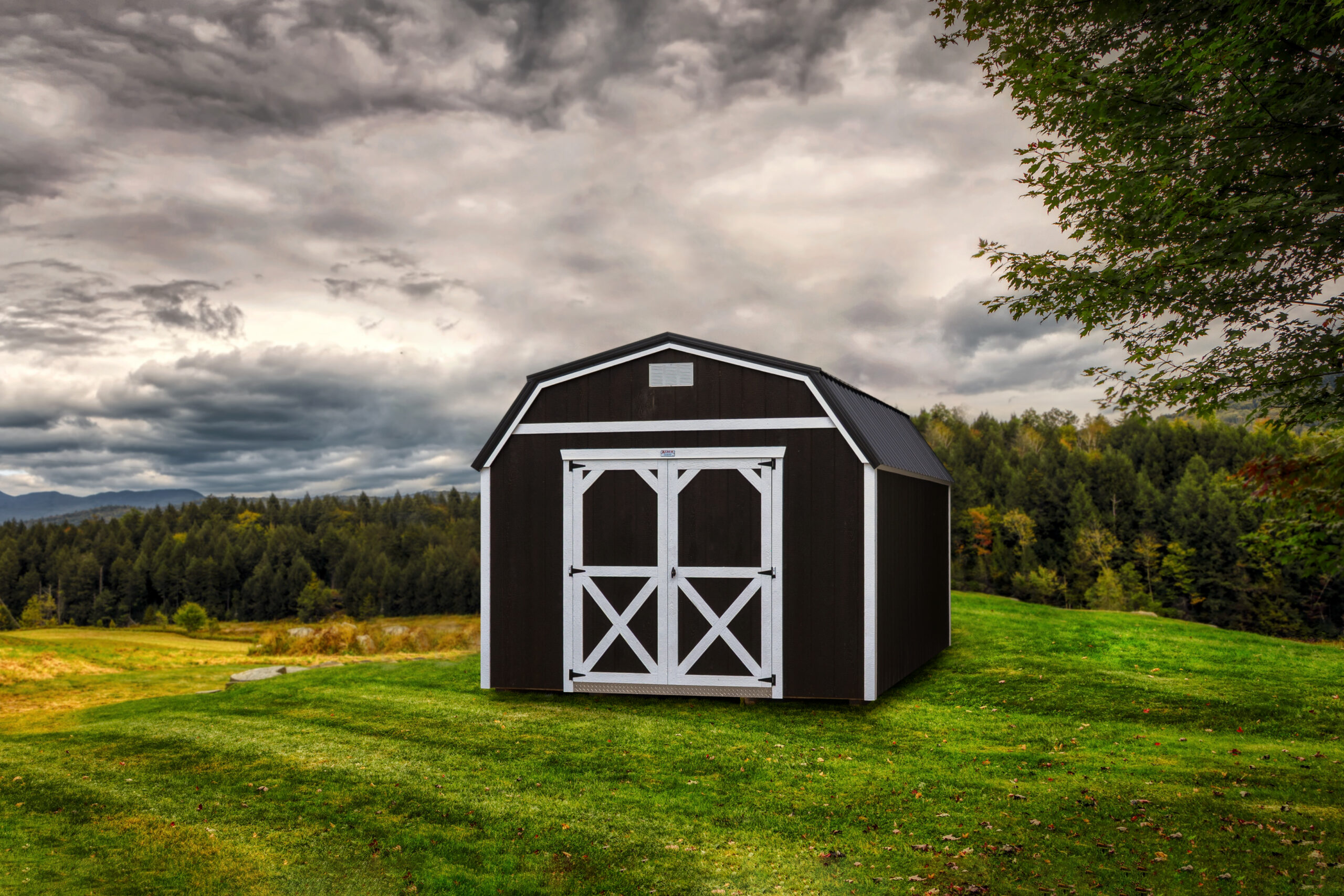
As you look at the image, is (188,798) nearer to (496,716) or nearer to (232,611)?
(496,716)

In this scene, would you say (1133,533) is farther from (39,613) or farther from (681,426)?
(39,613)

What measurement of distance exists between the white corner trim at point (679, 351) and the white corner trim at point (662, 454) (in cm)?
75

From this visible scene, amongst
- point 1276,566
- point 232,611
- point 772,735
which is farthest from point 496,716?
→ point 232,611

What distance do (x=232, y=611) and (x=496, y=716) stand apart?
299ft

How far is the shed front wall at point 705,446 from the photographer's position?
980 centimetres

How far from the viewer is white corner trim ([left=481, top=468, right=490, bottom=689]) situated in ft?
35.5

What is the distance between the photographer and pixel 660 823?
19.5 ft

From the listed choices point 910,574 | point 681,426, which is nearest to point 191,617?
point 681,426

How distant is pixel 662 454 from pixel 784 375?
6.04 ft

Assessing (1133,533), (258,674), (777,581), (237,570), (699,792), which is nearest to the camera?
(699,792)

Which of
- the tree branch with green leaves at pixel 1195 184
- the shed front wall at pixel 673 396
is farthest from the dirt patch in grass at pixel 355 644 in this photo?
the tree branch with green leaves at pixel 1195 184

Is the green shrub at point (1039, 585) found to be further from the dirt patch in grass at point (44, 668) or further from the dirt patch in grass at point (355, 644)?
the dirt patch in grass at point (44, 668)

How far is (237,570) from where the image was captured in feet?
288

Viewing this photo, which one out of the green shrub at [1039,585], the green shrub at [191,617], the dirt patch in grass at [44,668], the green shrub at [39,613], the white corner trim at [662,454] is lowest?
the green shrub at [39,613]
